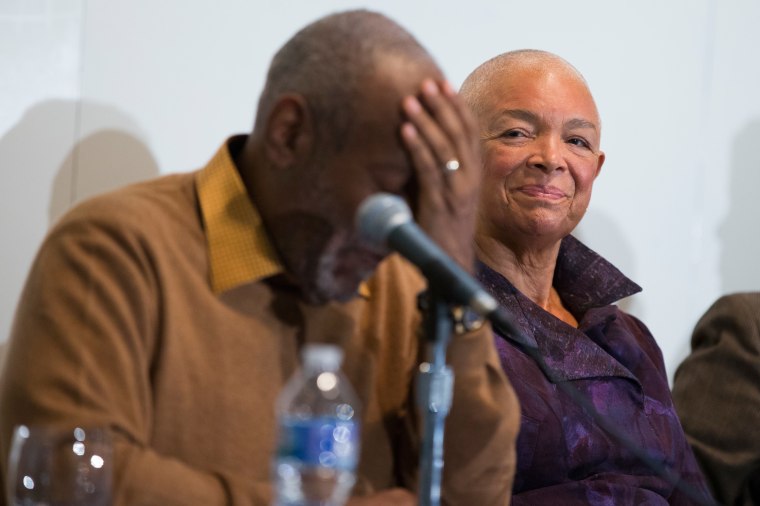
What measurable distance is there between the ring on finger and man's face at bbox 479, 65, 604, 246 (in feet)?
A: 3.34

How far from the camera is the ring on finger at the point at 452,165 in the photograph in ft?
5.71

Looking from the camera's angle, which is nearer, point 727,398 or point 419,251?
point 419,251

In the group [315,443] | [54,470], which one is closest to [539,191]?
[315,443]

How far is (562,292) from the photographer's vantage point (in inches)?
116

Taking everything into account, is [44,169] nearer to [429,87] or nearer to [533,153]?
[429,87]

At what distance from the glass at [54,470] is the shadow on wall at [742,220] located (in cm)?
229

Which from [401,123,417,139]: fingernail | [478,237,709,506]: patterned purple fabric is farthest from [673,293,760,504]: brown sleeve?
[401,123,417,139]: fingernail

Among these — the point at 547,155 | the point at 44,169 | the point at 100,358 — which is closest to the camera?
the point at 100,358

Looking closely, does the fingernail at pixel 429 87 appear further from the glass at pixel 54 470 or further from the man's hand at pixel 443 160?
the glass at pixel 54 470

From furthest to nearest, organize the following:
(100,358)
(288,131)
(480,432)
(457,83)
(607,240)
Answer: (607,240) → (457,83) → (480,432) → (288,131) → (100,358)

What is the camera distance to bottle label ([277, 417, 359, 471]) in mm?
1407

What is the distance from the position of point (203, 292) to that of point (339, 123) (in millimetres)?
315

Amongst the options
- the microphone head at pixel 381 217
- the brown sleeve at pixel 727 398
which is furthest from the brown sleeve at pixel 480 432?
the brown sleeve at pixel 727 398

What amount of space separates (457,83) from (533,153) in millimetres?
278
